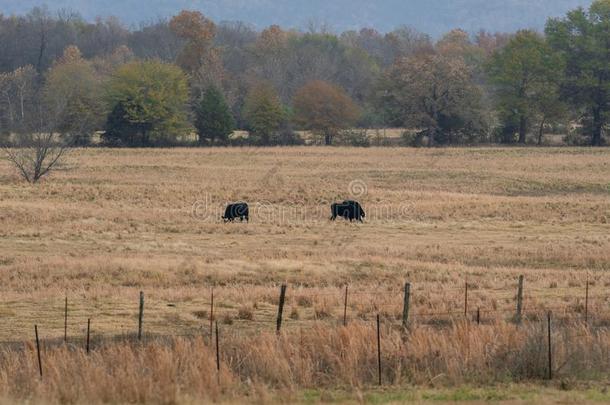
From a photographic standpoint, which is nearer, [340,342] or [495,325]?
[340,342]

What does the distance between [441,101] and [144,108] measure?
29.0 meters

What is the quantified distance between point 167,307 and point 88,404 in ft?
26.3

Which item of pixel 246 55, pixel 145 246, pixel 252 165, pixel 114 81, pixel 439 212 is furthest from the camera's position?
pixel 246 55

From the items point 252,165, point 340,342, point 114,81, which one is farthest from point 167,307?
point 114,81

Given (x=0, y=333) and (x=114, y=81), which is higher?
(x=114, y=81)

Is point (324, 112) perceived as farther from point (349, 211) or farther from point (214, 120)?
point (349, 211)

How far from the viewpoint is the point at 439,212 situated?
44.9m

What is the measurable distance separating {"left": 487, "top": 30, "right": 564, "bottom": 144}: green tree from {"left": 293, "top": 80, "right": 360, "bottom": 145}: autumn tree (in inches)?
→ 616

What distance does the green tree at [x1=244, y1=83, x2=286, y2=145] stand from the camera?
94.1 m

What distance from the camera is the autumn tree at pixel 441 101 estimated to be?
305 feet

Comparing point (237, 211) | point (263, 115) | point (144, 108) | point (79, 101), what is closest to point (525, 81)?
point (263, 115)

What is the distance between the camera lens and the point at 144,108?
89.5 meters

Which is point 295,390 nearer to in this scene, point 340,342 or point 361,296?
point 340,342

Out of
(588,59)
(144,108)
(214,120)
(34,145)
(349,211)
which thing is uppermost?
(588,59)
